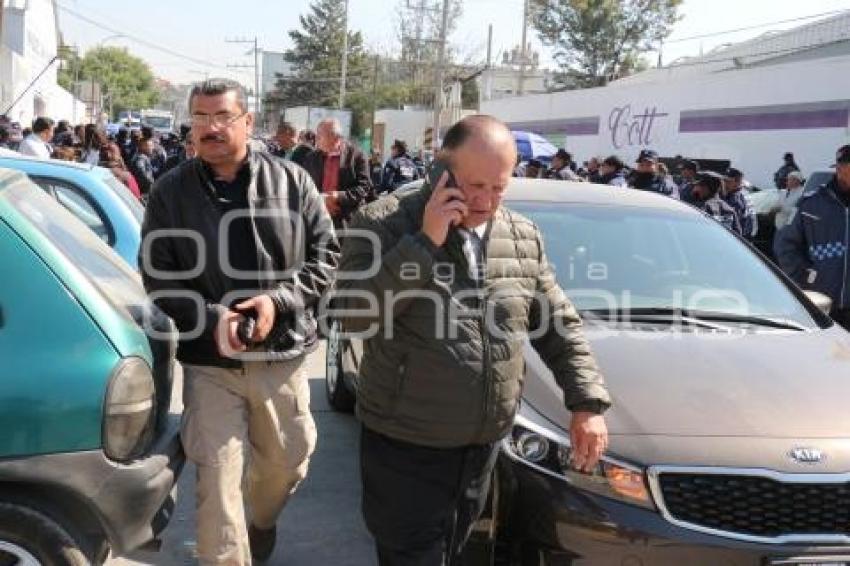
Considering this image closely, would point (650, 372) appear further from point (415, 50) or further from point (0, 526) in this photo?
point (415, 50)

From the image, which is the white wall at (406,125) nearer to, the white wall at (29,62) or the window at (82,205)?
the white wall at (29,62)

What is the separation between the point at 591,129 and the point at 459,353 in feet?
96.5

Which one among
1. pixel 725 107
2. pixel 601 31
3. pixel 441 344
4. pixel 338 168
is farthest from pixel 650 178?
pixel 601 31

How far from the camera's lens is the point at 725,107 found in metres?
22.8

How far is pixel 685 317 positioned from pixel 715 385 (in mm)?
671

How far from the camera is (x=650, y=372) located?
328 cm

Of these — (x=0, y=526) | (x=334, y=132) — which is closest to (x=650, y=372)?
(x=0, y=526)

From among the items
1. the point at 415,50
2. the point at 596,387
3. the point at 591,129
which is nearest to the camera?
the point at 596,387

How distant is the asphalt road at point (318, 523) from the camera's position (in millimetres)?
3775

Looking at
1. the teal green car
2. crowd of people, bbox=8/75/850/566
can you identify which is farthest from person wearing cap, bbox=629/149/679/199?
the teal green car

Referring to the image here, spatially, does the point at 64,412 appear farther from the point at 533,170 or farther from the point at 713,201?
the point at 533,170

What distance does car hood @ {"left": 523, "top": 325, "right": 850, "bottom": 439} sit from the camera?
2977mm

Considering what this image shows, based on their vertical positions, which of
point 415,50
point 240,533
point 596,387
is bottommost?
point 240,533

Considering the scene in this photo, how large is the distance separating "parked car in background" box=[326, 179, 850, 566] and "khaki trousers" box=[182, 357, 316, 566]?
0.81 metres
